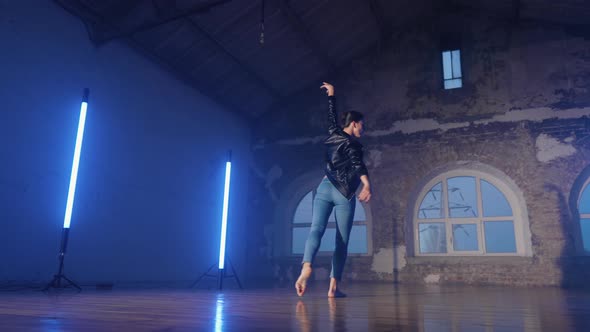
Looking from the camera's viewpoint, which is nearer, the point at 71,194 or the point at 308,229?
the point at 71,194

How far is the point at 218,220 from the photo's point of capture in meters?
7.21

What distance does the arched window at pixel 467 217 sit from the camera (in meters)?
6.73

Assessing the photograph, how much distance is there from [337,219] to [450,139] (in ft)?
16.3

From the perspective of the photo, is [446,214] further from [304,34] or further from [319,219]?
[319,219]

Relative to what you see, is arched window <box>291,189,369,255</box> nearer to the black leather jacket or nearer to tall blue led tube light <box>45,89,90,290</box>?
tall blue led tube light <box>45,89,90,290</box>

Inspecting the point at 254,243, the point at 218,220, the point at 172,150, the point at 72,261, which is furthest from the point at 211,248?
the point at 72,261

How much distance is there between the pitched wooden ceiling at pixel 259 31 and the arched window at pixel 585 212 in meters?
2.88

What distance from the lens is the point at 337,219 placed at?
2934 millimetres

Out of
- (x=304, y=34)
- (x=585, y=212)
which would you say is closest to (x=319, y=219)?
(x=304, y=34)

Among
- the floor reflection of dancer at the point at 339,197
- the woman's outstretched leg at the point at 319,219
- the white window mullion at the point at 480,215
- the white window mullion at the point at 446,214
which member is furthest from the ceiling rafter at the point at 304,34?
the woman's outstretched leg at the point at 319,219

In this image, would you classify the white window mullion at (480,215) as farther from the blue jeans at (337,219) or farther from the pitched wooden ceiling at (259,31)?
the blue jeans at (337,219)

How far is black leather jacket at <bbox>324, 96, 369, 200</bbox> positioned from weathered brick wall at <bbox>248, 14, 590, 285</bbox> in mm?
4435

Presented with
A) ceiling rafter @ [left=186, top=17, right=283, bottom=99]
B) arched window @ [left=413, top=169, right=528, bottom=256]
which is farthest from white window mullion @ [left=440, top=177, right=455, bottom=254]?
ceiling rafter @ [left=186, top=17, right=283, bottom=99]

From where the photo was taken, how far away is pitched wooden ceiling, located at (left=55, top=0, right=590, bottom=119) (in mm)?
5180
